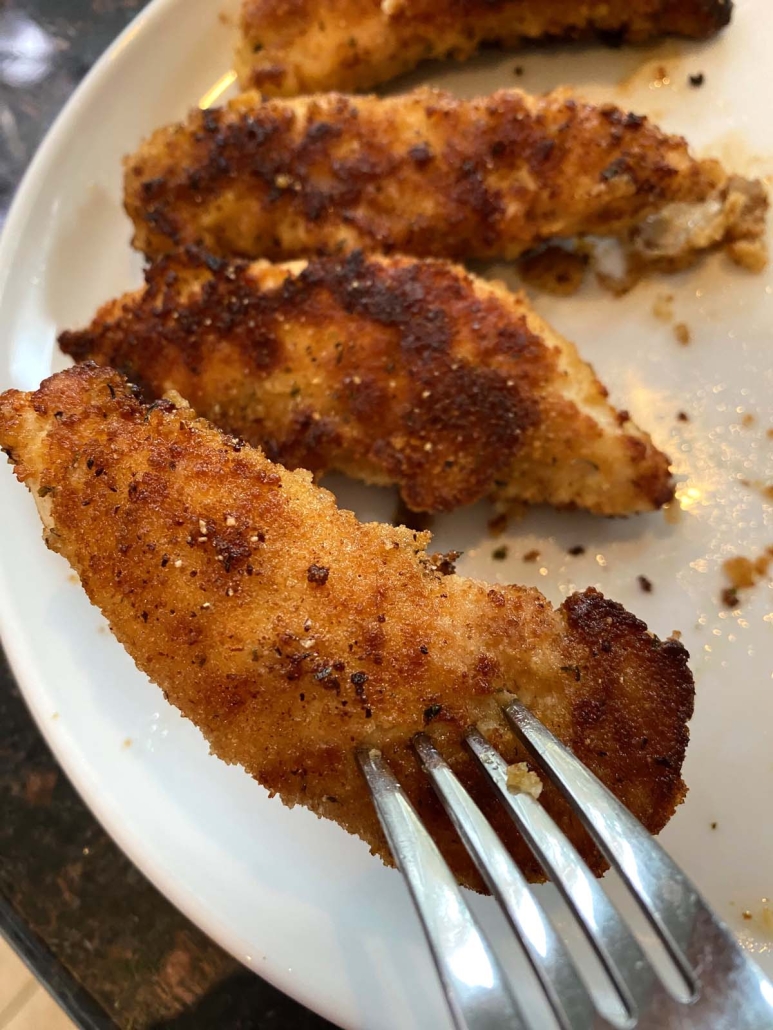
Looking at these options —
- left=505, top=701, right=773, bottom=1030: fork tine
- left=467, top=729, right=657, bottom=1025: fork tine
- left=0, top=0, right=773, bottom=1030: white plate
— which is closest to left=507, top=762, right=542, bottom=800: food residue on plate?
left=467, top=729, right=657, bottom=1025: fork tine

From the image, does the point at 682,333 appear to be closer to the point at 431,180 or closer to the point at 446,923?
the point at 431,180

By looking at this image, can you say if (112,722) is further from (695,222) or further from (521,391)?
(695,222)

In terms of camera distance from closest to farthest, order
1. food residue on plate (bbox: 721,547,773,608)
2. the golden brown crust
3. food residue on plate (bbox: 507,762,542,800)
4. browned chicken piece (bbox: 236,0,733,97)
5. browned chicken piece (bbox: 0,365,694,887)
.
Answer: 1. food residue on plate (bbox: 507,762,542,800)
2. browned chicken piece (bbox: 0,365,694,887)
3. food residue on plate (bbox: 721,547,773,608)
4. the golden brown crust
5. browned chicken piece (bbox: 236,0,733,97)

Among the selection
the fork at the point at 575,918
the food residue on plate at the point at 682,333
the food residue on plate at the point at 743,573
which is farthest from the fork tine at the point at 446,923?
the food residue on plate at the point at 682,333

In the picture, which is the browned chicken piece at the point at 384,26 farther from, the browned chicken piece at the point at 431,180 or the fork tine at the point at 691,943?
the fork tine at the point at 691,943

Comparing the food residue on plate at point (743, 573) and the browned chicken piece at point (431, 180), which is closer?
the food residue on plate at point (743, 573)

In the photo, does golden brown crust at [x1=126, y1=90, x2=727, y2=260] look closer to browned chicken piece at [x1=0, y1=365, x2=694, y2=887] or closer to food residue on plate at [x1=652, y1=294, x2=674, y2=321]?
food residue on plate at [x1=652, y1=294, x2=674, y2=321]
